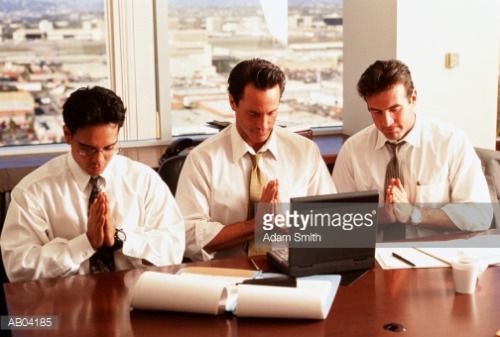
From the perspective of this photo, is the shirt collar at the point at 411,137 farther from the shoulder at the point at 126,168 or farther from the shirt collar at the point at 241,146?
the shoulder at the point at 126,168

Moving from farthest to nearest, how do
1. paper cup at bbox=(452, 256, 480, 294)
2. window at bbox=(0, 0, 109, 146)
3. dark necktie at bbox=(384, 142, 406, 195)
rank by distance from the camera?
window at bbox=(0, 0, 109, 146) < dark necktie at bbox=(384, 142, 406, 195) < paper cup at bbox=(452, 256, 480, 294)

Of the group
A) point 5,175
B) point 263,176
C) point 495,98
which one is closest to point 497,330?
point 263,176

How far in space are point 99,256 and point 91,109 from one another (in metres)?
0.51

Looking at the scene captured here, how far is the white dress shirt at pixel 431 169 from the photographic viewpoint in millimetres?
Result: 3293

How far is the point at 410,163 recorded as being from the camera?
3.41m

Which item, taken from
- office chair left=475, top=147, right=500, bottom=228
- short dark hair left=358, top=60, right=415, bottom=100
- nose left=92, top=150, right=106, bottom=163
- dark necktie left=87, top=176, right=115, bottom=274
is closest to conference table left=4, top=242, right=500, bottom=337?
dark necktie left=87, top=176, right=115, bottom=274

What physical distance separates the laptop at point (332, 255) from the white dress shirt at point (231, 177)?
579mm

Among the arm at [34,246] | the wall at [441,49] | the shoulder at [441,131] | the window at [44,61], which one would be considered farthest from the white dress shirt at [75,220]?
the wall at [441,49]

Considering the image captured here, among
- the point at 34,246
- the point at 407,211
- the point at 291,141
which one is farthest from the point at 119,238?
the point at 407,211

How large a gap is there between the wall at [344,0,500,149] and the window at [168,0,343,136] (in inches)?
9.1

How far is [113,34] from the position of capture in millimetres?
4285

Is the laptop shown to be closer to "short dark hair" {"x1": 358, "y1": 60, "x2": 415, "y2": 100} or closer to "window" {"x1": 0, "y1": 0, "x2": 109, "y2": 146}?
"short dark hair" {"x1": 358, "y1": 60, "x2": 415, "y2": 100}

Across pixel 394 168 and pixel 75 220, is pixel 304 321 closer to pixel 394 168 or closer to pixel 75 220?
pixel 75 220

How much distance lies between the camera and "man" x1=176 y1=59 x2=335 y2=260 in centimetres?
304
